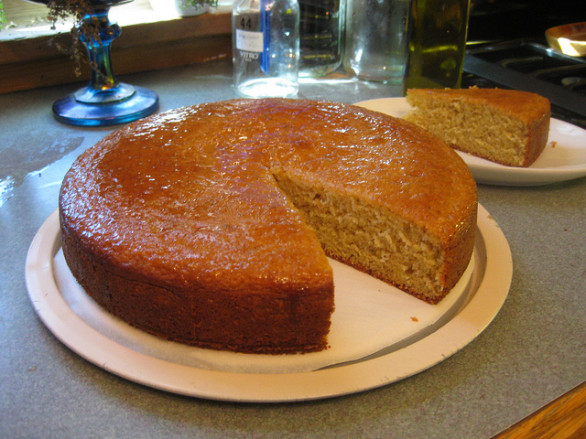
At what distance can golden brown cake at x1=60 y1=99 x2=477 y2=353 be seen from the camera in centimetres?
102

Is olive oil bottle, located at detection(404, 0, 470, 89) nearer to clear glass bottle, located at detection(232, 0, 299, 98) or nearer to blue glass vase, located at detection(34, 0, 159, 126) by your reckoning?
clear glass bottle, located at detection(232, 0, 299, 98)

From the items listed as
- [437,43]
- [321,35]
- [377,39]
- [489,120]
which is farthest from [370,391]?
[321,35]

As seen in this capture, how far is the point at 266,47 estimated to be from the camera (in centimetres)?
223

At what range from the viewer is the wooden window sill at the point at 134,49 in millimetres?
2188

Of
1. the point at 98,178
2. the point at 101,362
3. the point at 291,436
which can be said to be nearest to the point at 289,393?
the point at 291,436

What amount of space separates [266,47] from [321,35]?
17.2 inches

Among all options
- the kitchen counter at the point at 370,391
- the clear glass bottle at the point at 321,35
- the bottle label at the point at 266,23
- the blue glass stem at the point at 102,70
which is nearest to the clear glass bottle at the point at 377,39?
the clear glass bottle at the point at 321,35

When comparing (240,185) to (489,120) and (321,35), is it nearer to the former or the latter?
(489,120)

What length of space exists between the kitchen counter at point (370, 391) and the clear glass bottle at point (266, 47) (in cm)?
120

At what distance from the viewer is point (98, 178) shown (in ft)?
4.19

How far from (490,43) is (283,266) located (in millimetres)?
2172

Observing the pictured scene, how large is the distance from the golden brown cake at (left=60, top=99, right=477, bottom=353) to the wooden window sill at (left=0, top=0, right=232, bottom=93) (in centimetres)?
98

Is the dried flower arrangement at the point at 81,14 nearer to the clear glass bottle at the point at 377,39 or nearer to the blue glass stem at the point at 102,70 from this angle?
the blue glass stem at the point at 102,70

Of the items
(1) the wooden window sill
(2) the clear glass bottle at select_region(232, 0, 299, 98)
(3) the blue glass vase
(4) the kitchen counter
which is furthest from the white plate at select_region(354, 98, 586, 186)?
(1) the wooden window sill
